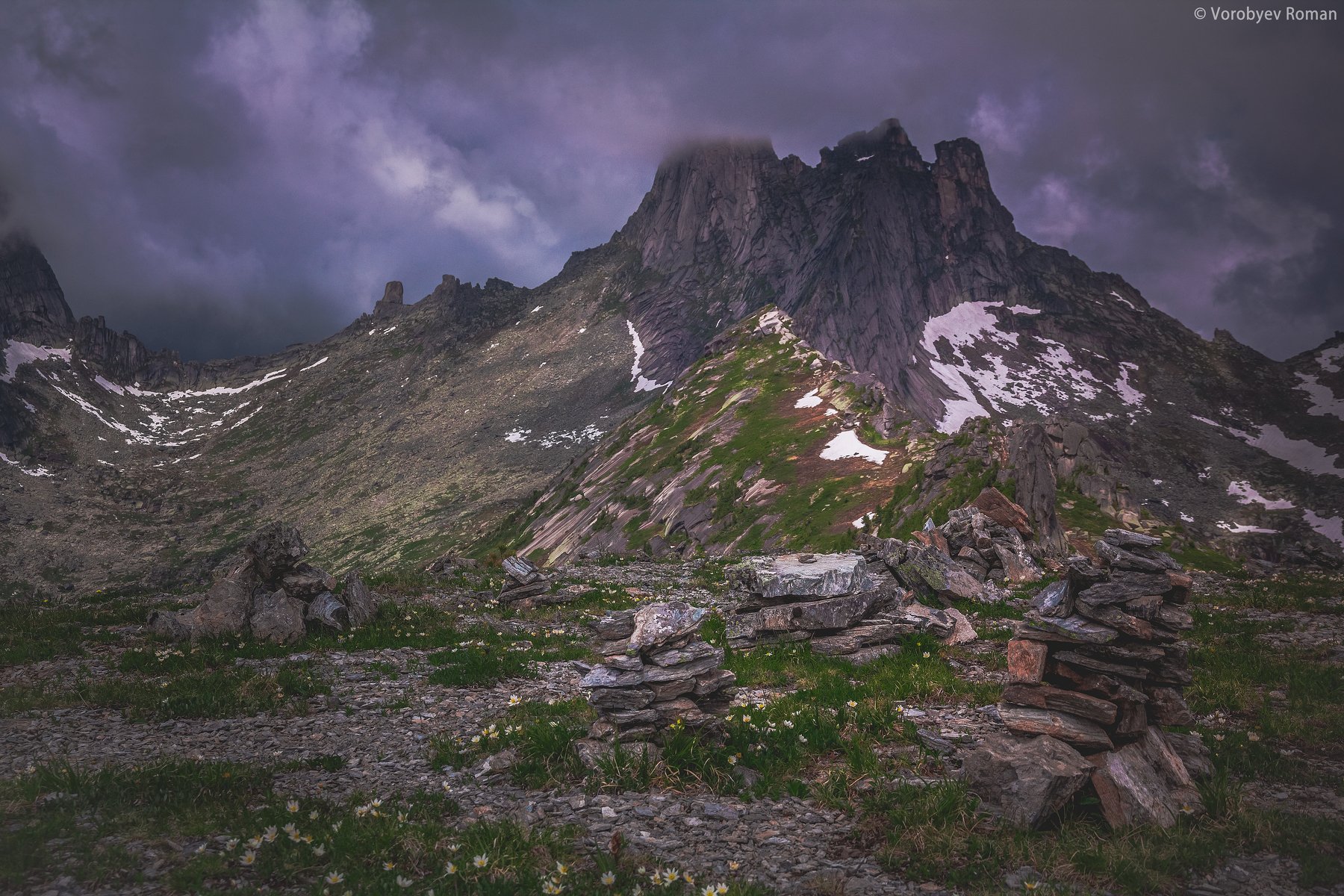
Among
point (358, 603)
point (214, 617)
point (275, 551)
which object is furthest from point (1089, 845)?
point (275, 551)

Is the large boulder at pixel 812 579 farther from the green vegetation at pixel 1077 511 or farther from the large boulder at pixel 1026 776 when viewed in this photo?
the green vegetation at pixel 1077 511

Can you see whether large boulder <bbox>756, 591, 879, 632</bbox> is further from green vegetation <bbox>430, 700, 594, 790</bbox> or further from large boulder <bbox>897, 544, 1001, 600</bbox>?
green vegetation <bbox>430, 700, 594, 790</bbox>

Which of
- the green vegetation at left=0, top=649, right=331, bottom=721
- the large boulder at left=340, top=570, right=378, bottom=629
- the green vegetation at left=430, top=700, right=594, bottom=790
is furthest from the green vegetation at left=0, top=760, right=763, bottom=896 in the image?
the large boulder at left=340, top=570, right=378, bottom=629

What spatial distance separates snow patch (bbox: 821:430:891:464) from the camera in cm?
6738

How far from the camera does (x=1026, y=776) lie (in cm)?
873

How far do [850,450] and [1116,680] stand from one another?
63.1m

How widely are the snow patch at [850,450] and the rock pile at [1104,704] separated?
Result: 186 feet

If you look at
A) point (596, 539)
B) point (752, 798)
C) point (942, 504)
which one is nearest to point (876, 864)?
point (752, 798)

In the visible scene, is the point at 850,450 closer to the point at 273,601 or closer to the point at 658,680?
the point at 273,601

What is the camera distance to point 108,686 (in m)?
14.0

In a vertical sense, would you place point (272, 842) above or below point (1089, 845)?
below

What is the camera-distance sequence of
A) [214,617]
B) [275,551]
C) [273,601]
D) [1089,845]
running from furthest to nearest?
[275,551] < [273,601] < [214,617] < [1089,845]

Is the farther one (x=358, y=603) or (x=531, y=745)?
(x=358, y=603)

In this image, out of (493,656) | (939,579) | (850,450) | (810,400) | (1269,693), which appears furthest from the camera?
(810,400)
